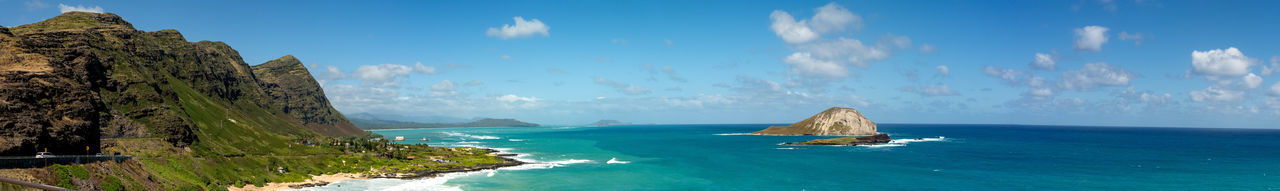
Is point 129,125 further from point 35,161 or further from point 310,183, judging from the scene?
point 35,161

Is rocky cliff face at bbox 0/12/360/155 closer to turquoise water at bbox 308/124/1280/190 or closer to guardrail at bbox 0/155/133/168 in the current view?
guardrail at bbox 0/155/133/168

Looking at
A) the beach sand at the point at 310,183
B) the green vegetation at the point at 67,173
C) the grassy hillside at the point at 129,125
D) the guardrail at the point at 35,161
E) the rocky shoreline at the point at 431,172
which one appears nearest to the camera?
the guardrail at the point at 35,161

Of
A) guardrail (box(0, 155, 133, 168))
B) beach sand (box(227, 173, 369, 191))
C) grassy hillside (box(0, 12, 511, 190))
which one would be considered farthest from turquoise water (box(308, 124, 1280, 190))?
guardrail (box(0, 155, 133, 168))

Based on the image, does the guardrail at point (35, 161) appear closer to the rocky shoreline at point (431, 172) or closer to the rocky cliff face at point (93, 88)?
the rocky cliff face at point (93, 88)

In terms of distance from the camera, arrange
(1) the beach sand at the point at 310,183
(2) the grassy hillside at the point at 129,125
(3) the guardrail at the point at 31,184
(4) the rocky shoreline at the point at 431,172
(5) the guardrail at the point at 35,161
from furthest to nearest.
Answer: (4) the rocky shoreline at the point at 431,172, (1) the beach sand at the point at 310,183, (2) the grassy hillside at the point at 129,125, (5) the guardrail at the point at 35,161, (3) the guardrail at the point at 31,184

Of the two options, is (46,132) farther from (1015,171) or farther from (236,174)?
(1015,171)

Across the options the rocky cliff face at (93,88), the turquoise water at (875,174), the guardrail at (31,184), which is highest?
the rocky cliff face at (93,88)

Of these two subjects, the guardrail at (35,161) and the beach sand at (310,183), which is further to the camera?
the beach sand at (310,183)

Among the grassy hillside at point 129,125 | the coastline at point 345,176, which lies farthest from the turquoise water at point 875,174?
the grassy hillside at point 129,125

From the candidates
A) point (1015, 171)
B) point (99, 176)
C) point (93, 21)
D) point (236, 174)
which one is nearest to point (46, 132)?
point (99, 176)
